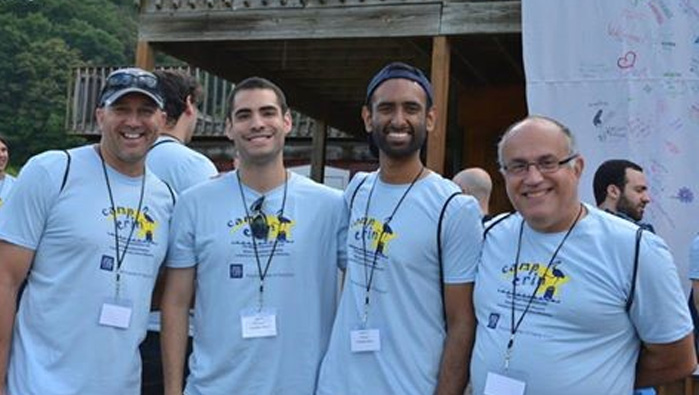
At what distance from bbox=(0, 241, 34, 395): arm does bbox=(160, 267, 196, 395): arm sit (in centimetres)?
51

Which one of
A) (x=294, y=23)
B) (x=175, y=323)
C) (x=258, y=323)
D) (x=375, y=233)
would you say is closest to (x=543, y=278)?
(x=375, y=233)


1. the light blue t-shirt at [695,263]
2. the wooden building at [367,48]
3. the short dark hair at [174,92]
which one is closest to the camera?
the short dark hair at [174,92]

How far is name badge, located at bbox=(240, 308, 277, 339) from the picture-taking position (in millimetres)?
2861

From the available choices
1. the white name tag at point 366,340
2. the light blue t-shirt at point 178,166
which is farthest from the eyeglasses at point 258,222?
the light blue t-shirt at point 178,166

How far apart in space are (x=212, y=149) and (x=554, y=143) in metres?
15.7

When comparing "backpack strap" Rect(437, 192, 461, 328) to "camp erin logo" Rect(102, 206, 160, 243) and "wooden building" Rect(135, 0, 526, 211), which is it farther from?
"wooden building" Rect(135, 0, 526, 211)

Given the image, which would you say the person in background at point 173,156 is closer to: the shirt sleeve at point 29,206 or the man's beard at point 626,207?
the shirt sleeve at point 29,206

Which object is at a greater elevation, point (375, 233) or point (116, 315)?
point (375, 233)

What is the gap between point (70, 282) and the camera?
2818mm

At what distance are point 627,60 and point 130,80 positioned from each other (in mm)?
4782

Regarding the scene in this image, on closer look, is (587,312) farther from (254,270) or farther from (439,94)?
(439,94)

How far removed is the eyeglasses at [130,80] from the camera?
3049 millimetres

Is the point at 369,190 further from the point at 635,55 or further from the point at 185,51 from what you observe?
the point at 185,51

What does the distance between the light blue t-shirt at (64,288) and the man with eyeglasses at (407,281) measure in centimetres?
78
